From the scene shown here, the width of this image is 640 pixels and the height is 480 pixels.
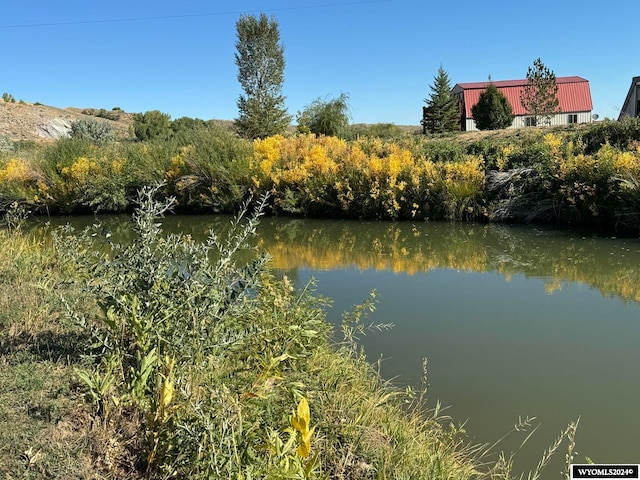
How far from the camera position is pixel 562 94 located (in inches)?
1540

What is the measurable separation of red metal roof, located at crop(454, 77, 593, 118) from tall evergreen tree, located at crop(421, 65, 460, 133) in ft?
10.2

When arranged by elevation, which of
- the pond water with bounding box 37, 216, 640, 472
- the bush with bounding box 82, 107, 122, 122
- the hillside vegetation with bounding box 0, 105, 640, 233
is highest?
the bush with bounding box 82, 107, 122, 122


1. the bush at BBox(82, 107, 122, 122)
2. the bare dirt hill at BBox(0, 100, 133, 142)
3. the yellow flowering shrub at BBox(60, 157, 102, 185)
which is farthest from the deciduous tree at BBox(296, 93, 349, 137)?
the bush at BBox(82, 107, 122, 122)

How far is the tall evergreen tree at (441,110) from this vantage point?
111ft

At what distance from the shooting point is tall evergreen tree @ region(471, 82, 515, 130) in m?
31.2

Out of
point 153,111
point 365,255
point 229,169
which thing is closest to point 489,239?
point 365,255

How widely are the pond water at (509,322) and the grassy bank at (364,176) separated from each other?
53.7 inches

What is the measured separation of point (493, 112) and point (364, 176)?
1960 cm

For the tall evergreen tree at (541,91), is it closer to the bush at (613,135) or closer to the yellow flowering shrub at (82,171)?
the bush at (613,135)

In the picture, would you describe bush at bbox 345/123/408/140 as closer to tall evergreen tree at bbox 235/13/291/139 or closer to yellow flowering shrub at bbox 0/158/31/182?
tall evergreen tree at bbox 235/13/291/139

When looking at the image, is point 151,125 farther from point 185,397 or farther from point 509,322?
A: point 185,397

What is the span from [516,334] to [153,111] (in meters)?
45.0

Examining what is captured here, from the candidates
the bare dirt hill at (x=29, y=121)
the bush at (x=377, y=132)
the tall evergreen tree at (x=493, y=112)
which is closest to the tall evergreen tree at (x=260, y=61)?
the bush at (x=377, y=132)

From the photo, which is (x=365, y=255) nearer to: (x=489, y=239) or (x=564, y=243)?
(x=489, y=239)
